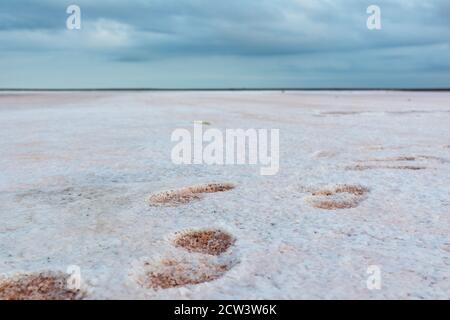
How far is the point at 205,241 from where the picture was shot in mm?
4957

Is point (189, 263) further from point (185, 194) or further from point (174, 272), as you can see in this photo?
point (185, 194)

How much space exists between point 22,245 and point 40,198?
6.19ft

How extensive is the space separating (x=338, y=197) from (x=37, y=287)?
3.92 meters

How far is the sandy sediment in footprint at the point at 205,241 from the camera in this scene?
4714mm

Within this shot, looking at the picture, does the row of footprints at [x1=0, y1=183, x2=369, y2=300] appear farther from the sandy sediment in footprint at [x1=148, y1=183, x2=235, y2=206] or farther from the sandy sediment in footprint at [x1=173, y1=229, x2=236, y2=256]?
the sandy sediment in footprint at [x1=148, y1=183, x2=235, y2=206]

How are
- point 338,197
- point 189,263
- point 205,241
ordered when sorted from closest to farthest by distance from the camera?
point 189,263, point 205,241, point 338,197

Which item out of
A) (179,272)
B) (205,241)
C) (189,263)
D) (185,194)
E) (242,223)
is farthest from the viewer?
(185,194)

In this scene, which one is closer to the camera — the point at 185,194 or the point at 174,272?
the point at 174,272

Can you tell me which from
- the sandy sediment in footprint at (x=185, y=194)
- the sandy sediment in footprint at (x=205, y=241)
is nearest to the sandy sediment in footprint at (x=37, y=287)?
the sandy sediment in footprint at (x=205, y=241)

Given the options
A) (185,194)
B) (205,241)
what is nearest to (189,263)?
(205,241)

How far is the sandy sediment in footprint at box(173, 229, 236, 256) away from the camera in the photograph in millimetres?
4714

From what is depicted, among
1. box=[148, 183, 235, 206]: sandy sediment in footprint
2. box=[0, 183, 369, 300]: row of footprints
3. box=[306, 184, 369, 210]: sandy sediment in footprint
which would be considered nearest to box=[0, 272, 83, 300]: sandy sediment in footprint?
box=[0, 183, 369, 300]: row of footprints

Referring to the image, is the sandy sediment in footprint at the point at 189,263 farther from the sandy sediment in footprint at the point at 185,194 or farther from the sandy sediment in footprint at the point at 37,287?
the sandy sediment in footprint at the point at 185,194
